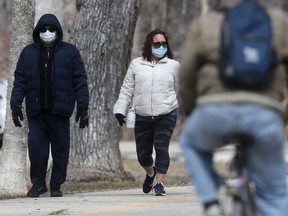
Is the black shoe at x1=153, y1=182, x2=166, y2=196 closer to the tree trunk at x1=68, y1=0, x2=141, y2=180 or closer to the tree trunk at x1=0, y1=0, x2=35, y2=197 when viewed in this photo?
the tree trunk at x1=0, y1=0, x2=35, y2=197

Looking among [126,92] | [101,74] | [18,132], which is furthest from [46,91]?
[101,74]

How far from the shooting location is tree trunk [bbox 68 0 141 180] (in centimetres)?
1564

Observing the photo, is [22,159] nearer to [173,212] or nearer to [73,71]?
[73,71]

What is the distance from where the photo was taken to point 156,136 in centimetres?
1280

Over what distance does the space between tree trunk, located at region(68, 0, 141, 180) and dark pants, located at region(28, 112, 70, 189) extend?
2692 millimetres

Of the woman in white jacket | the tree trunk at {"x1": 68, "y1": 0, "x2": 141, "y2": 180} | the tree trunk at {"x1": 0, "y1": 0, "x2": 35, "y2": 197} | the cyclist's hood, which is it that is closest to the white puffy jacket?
the woman in white jacket

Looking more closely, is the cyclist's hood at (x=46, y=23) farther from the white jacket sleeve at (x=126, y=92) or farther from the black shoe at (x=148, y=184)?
the black shoe at (x=148, y=184)

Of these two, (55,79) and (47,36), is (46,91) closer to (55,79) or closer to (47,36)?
(55,79)

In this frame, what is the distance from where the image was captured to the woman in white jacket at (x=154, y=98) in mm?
12711

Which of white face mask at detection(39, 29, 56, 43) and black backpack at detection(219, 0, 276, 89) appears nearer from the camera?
black backpack at detection(219, 0, 276, 89)

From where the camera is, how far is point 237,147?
687 cm

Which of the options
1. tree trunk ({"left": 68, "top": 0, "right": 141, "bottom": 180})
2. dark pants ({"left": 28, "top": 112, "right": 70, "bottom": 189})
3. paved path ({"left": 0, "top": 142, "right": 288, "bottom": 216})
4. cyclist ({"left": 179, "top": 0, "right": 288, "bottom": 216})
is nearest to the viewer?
cyclist ({"left": 179, "top": 0, "right": 288, "bottom": 216})

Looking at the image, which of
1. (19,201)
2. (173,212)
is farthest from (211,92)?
(19,201)

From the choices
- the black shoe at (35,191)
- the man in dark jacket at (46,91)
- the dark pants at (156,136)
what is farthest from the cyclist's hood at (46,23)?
the black shoe at (35,191)
